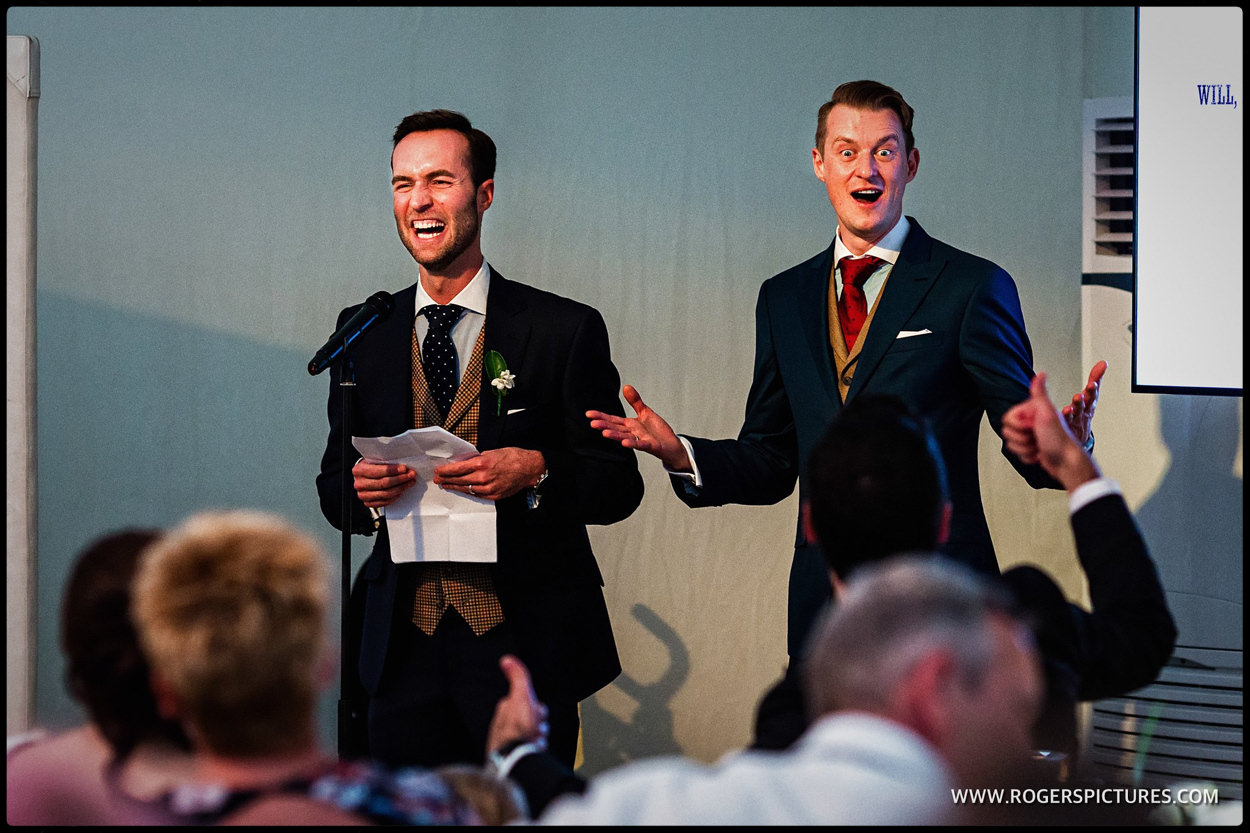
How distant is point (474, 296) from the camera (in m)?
3.08

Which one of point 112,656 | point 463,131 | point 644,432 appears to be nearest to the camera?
point 112,656

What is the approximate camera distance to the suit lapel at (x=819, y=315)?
2875mm

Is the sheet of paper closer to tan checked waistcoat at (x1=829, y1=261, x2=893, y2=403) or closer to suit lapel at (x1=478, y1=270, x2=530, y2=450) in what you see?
suit lapel at (x1=478, y1=270, x2=530, y2=450)

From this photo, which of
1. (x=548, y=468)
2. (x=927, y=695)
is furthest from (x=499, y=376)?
(x=927, y=695)

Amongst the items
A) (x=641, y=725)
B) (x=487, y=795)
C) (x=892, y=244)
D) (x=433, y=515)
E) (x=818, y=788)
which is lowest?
(x=641, y=725)

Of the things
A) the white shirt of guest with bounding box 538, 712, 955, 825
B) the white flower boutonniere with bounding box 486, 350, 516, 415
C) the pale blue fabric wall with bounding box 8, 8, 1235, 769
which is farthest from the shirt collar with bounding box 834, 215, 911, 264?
the white shirt of guest with bounding box 538, 712, 955, 825

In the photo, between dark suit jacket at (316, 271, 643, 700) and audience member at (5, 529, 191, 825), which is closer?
audience member at (5, 529, 191, 825)

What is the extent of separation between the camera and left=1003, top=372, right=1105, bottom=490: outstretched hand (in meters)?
1.95

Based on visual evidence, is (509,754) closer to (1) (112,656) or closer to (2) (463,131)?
(1) (112,656)

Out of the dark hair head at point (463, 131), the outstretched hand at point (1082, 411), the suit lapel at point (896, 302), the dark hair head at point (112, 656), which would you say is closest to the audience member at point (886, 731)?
the dark hair head at point (112, 656)

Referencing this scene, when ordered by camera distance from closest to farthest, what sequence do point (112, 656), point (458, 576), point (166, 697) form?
1. point (166, 697)
2. point (112, 656)
3. point (458, 576)

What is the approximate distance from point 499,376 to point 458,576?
0.44 metres

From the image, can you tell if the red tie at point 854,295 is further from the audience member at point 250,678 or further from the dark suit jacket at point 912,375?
the audience member at point 250,678

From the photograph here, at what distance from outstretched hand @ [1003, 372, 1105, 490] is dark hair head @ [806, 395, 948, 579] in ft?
0.68
